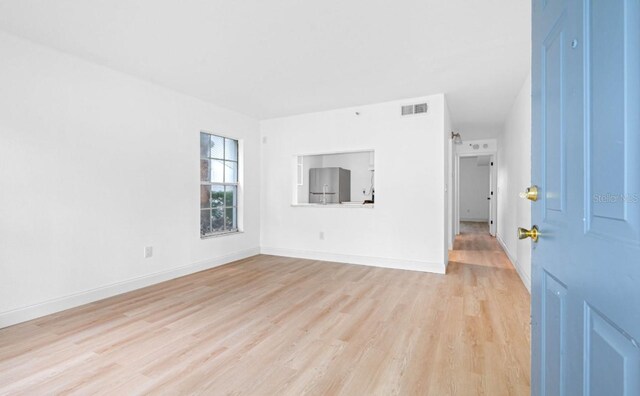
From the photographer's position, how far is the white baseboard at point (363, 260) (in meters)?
4.17

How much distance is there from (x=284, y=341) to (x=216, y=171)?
3.20 m

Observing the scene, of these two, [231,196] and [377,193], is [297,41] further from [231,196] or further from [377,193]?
[231,196]

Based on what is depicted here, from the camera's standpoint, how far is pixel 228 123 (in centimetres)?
481

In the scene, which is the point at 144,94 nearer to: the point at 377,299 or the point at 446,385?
the point at 377,299

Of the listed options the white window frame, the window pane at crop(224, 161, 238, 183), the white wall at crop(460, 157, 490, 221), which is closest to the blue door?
the white window frame

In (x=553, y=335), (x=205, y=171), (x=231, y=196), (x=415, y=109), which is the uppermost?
(x=415, y=109)

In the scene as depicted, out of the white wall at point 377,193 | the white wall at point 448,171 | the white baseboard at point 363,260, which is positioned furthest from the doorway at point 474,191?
the white baseboard at point 363,260

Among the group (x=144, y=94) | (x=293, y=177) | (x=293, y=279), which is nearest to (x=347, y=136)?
(x=293, y=177)

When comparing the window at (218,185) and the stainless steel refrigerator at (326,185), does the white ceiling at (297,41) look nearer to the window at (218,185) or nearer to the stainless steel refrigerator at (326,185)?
the window at (218,185)

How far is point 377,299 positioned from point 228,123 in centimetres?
347

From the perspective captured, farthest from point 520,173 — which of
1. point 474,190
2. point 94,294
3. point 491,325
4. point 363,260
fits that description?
point 474,190

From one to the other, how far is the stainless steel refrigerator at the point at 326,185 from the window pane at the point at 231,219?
2.96 meters

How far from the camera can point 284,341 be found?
2246 mm

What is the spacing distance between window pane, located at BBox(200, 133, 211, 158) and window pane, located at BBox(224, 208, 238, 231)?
97cm
